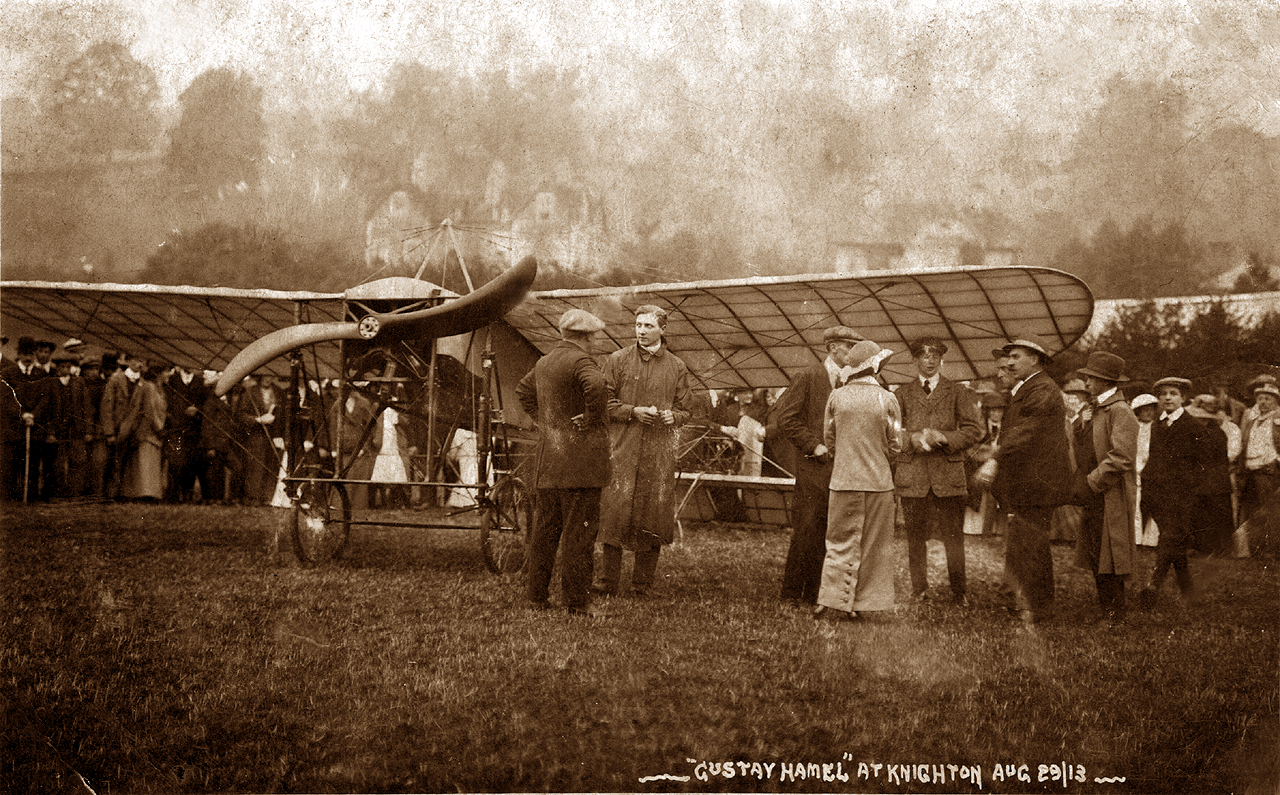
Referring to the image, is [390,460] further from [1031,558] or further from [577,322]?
[1031,558]

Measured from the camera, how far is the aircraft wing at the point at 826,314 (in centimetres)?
483

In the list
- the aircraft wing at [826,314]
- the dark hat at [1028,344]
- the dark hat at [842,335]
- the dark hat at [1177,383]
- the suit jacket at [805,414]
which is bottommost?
the suit jacket at [805,414]

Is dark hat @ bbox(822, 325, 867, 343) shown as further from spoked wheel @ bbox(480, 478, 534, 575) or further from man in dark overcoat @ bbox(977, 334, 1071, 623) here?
spoked wheel @ bbox(480, 478, 534, 575)

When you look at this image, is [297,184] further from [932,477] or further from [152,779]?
[932,477]

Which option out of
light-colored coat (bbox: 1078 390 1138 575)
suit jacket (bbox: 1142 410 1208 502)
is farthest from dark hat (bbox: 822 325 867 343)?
suit jacket (bbox: 1142 410 1208 502)

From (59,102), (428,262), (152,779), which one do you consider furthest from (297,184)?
(152,779)

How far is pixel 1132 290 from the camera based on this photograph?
4508mm

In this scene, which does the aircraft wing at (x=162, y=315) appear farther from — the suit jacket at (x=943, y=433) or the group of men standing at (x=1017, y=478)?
the suit jacket at (x=943, y=433)

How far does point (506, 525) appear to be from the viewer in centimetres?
612

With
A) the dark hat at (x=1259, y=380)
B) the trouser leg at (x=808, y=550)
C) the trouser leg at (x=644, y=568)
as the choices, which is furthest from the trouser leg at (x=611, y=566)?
the dark hat at (x=1259, y=380)

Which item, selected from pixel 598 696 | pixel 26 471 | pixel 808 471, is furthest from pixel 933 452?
pixel 26 471

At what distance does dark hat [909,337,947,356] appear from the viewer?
5707 millimetres

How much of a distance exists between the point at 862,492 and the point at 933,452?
130 centimetres

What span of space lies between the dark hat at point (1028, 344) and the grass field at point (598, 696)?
1.37 metres
